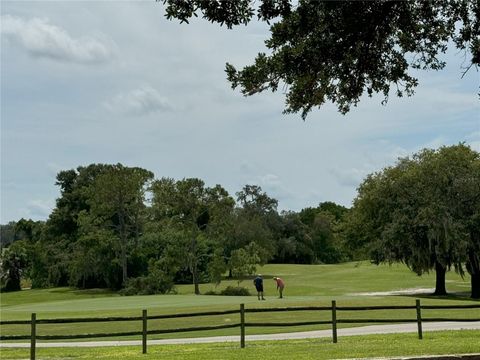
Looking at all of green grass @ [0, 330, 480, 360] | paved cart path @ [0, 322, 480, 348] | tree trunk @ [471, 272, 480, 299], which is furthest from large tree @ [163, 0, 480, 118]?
tree trunk @ [471, 272, 480, 299]

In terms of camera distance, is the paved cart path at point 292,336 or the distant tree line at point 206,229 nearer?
the paved cart path at point 292,336

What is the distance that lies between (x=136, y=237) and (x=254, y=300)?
3051 centimetres

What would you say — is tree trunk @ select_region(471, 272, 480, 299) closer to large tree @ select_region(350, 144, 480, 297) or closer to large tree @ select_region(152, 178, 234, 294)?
large tree @ select_region(350, 144, 480, 297)

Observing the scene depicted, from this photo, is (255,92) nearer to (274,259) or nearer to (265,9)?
(265,9)

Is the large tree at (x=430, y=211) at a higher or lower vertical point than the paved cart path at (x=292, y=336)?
higher

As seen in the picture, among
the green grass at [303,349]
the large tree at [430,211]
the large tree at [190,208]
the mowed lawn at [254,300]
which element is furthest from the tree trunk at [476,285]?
the green grass at [303,349]

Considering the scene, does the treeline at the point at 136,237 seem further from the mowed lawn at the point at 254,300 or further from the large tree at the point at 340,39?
the large tree at the point at 340,39

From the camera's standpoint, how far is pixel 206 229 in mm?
63312

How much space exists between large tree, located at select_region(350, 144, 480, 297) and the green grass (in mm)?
24707

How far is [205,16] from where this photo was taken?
30.6ft

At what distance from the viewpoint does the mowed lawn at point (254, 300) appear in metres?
28.1

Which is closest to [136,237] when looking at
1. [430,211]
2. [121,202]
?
[121,202]

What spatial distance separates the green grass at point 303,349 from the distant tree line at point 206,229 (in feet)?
85.2

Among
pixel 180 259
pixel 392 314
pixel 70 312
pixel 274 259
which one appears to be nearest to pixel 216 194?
pixel 180 259
